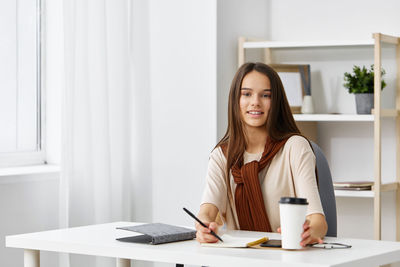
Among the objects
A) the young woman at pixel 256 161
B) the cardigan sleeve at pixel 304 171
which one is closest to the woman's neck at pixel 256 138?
the young woman at pixel 256 161

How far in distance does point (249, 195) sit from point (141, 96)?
1359 mm

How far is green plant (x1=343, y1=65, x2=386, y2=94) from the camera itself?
349cm

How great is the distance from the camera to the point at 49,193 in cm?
304

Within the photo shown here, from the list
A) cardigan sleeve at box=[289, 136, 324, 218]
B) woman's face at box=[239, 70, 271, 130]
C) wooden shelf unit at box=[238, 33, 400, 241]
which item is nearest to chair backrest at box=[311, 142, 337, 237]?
cardigan sleeve at box=[289, 136, 324, 218]

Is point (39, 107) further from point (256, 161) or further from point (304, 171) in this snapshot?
point (304, 171)

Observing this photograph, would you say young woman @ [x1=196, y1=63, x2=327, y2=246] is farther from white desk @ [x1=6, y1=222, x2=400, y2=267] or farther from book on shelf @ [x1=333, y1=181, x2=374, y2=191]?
book on shelf @ [x1=333, y1=181, x2=374, y2=191]

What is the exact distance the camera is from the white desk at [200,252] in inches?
67.4

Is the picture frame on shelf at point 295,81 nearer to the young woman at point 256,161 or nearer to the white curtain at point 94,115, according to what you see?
the white curtain at point 94,115

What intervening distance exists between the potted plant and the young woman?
131 centimetres

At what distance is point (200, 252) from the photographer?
1812 millimetres

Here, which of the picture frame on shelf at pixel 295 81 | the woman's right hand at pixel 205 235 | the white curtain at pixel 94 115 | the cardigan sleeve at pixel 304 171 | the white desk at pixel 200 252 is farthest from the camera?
the picture frame on shelf at pixel 295 81

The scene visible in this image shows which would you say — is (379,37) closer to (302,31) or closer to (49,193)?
(302,31)

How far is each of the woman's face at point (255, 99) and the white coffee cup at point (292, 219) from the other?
1.59ft

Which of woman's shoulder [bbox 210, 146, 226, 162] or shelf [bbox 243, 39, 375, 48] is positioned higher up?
shelf [bbox 243, 39, 375, 48]
